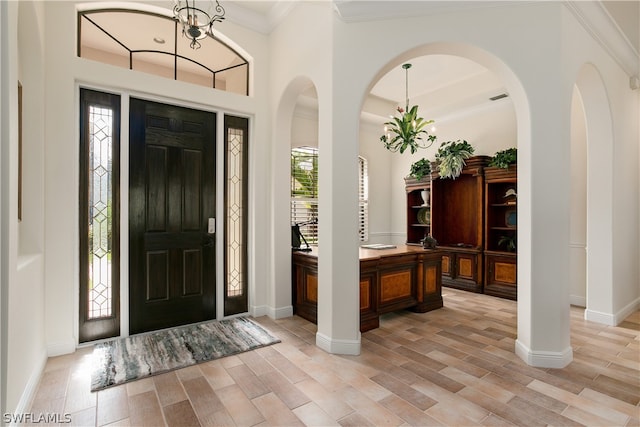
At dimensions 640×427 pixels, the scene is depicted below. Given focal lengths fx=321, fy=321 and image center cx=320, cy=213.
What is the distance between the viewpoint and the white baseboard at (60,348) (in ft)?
9.35

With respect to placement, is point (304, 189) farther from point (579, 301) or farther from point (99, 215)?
point (579, 301)

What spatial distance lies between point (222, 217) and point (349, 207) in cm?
166

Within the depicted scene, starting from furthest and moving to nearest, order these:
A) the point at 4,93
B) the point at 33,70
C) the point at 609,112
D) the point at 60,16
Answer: the point at 609,112
the point at 60,16
the point at 33,70
the point at 4,93

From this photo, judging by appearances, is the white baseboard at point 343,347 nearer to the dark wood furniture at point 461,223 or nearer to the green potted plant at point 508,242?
the dark wood furniture at point 461,223

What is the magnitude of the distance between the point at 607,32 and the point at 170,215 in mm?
5017

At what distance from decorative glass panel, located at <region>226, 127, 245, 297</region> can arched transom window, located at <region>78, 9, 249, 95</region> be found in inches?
27.3

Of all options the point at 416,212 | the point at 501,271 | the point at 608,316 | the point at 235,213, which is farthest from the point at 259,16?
the point at 608,316

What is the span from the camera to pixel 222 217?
12.5 ft

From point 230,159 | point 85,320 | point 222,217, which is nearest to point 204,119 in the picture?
point 230,159

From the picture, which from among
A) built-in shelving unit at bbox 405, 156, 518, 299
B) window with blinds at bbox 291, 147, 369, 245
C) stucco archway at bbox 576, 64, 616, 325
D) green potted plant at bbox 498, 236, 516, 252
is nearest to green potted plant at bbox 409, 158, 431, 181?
built-in shelving unit at bbox 405, 156, 518, 299

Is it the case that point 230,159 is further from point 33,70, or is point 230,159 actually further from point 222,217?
point 33,70

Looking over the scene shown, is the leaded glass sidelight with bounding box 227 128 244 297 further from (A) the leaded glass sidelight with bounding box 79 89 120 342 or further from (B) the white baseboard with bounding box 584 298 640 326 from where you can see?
(B) the white baseboard with bounding box 584 298 640 326

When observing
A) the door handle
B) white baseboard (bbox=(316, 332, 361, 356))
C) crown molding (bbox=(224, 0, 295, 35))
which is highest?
crown molding (bbox=(224, 0, 295, 35))

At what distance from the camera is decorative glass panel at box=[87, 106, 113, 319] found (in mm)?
3113
